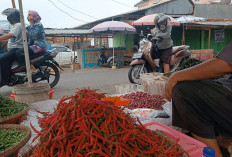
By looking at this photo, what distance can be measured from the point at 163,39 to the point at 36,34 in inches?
136

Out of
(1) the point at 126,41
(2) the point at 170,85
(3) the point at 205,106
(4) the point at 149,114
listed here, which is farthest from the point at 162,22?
(1) the point at 126,41

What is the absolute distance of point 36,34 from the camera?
181 inches

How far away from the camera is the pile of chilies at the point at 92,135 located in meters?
1.08

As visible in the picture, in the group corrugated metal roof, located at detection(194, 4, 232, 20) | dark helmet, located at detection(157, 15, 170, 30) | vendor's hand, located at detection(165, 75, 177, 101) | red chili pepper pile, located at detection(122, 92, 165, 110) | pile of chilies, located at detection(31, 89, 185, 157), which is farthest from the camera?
corrugated metal roof, located at detection(194, 4, 232, 20)

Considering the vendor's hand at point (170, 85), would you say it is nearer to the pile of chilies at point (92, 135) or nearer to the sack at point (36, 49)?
the pile of chilies at point (92, 135)

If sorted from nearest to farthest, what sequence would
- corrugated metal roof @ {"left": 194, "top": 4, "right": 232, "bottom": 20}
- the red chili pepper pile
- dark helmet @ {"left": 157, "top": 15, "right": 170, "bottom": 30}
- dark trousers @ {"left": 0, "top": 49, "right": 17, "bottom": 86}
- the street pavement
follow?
1. the red chili pepper pile
2. dark trousers @ {"left": 0, "top": 49, "right": 17, "bottom": 86}
3. dark helmet @ {"left": 157, "top": 15, "right": 170, "bottom": 30}
4. the street pavement
5. corrugated metal roof @ {"left": 194, "top": 4, "right": 232, "bottom": 20}

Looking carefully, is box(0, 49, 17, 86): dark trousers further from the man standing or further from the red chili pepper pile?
the man standing

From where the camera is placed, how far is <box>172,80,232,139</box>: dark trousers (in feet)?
4.83

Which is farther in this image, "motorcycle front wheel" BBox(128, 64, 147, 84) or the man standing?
"motorcycle front wheel" BBox(128, 64, 147, 84)

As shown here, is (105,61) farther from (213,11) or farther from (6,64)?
(213,11)

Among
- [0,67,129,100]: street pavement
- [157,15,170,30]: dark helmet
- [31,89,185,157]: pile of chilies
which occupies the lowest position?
[0,67,129,100]: street pavement

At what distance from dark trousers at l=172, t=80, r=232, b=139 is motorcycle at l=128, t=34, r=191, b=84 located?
143 inches

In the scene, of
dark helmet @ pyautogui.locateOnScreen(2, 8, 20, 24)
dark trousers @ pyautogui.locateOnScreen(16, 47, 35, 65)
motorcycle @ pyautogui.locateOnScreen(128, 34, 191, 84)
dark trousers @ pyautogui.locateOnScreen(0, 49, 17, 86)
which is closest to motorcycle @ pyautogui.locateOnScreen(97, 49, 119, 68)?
motorcycle @ pyautogui.locateOnScreen(128, 34, 191, 84)

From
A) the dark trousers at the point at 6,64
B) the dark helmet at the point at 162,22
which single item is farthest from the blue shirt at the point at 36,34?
the dark helmet at the point at 162,22
